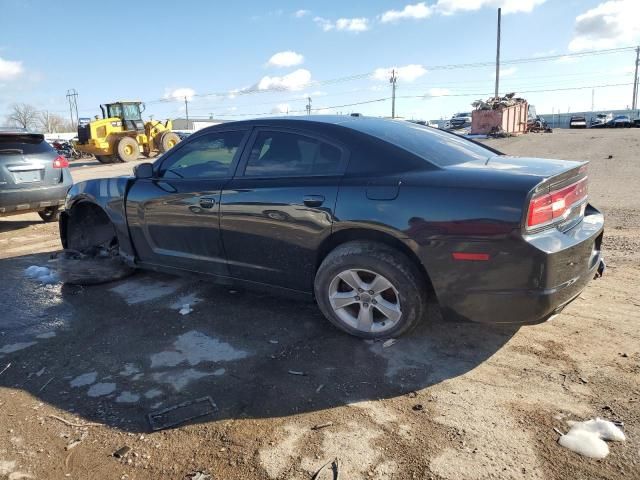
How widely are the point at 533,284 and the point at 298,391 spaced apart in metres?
1.52

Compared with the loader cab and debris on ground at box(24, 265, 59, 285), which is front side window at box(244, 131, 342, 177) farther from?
the loader cab

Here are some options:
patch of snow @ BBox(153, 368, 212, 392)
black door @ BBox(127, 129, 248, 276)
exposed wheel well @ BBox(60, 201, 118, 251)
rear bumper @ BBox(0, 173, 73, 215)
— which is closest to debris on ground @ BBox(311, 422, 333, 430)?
patch of snow @ BBox(153, 368, 212, 392)

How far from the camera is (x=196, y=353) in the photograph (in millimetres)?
3441

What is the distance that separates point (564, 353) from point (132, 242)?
3849 millimetres

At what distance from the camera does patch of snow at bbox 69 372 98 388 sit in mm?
3084

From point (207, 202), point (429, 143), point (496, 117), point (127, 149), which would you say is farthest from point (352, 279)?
point (496, 117)

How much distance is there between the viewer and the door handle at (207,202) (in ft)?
13.1

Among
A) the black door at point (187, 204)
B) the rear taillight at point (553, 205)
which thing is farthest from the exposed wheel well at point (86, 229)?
the rear taillight at point (553, 205)

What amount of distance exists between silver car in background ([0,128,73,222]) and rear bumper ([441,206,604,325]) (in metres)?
7.03

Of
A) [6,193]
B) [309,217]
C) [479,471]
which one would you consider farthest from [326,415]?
[6,193]

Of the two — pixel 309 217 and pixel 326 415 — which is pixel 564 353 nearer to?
pixel 326 415

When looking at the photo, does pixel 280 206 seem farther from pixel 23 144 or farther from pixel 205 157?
pixel 23 144

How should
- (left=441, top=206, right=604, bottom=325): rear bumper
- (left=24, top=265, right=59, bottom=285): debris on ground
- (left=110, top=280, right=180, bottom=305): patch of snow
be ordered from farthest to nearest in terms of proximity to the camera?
1. (left=24, top=265, right=59, bottom=285): debris on ground
2. (left=110, top=280, right=180, bottom=305): patch of snow
3. (left=441, top=206, right=604, bottom=325): rear bumper

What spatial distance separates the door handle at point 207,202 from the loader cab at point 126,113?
2472 cm
